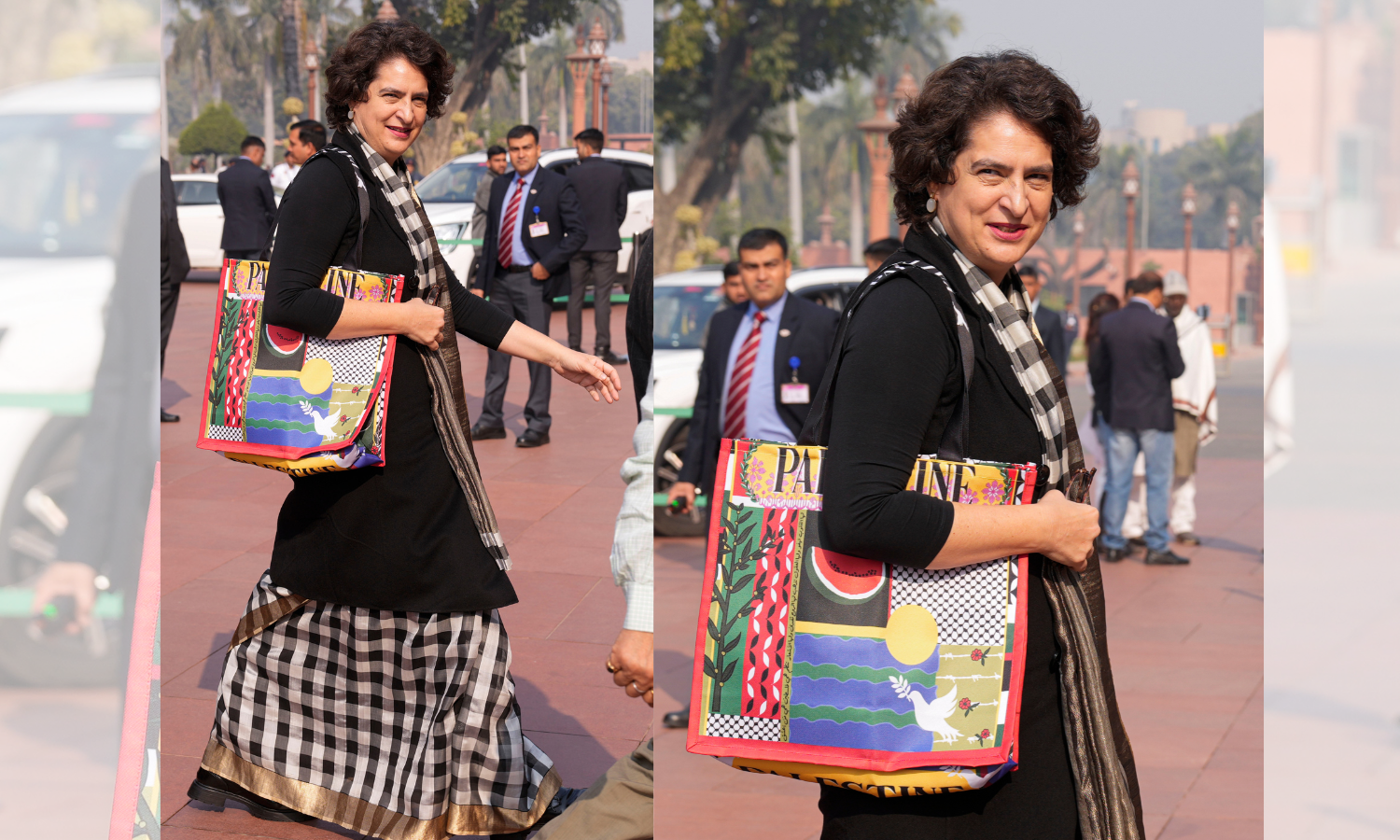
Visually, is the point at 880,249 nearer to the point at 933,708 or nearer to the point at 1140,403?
the point at 1140,403

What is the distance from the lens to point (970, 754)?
69.2 inches

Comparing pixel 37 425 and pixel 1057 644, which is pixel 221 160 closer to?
pixel 37 425

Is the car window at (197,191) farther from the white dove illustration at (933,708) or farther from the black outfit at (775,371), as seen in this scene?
the white dove illustration at (933,708)

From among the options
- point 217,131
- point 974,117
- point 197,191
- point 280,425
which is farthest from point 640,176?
point 197,191

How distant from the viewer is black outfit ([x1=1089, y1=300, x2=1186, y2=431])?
7.84 m

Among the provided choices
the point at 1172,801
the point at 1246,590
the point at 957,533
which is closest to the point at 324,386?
the point at 957,533

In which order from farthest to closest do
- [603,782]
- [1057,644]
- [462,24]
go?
[462,24]
[603,782]
[1057,644]

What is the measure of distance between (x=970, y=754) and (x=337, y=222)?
72.5 inches

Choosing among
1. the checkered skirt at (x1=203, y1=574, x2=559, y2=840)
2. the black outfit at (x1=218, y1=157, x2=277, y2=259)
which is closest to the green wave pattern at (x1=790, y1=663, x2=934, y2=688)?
the checkered skirt at (x1=203, y1=574, x2=559, y2=840)

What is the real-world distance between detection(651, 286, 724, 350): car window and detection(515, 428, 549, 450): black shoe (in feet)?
12.3

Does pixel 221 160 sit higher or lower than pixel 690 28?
lower

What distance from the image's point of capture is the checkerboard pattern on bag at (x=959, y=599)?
174 centimetres

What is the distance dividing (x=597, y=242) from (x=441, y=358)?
2.78 meters

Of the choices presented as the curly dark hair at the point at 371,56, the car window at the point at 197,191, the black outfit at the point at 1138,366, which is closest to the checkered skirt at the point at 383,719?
the curly dark hair at the point at 371,56
